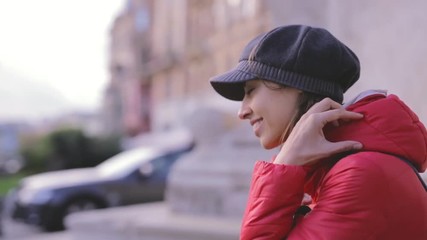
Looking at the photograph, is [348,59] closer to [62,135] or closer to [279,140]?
[279,140]

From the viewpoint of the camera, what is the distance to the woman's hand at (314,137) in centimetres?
139

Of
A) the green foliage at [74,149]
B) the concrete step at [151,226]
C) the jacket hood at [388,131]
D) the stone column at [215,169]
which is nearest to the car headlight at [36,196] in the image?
the concrete step at [151,226]

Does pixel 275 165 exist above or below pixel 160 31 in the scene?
below

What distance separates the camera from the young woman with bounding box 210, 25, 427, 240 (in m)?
1.30

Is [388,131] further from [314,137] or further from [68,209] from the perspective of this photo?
[68,209]

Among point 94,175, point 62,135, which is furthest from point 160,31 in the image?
point 94,175

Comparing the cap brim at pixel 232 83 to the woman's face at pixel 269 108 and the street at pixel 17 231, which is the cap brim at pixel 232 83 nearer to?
the woman's face at pixel 269 108

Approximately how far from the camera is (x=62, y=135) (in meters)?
24.8

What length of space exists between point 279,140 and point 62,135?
23.9m

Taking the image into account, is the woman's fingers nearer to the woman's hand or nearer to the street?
the woman's hand

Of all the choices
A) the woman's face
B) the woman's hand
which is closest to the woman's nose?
the woman's face

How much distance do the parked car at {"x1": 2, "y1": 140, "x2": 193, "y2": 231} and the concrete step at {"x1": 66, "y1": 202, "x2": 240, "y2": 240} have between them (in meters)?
3.77

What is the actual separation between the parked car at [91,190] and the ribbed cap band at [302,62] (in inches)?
362

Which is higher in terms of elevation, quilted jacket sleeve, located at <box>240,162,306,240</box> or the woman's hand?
the woman's hand
